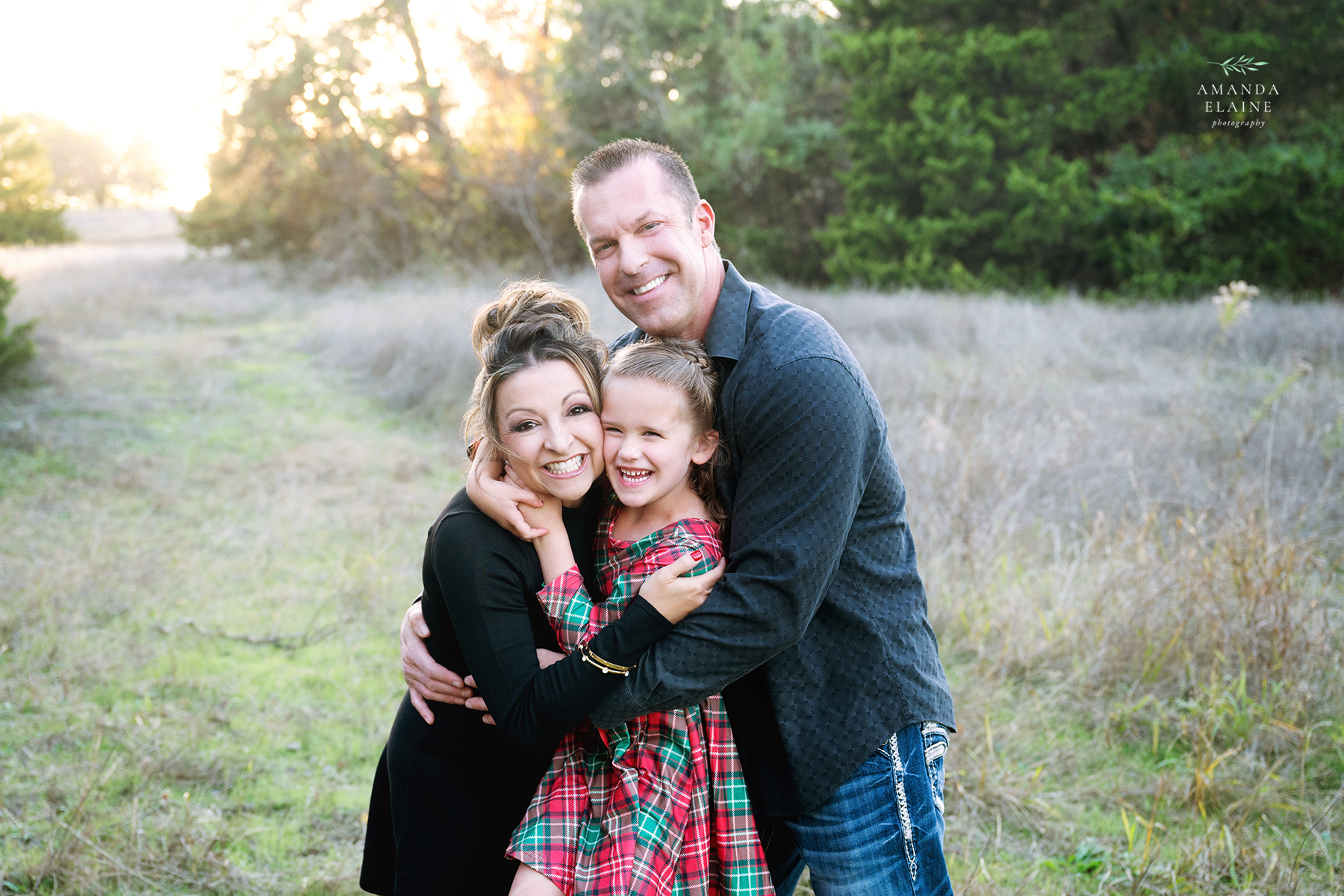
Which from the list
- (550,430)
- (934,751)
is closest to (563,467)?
(550,430)

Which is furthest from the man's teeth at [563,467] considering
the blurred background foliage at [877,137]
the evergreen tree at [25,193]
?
the evergreen tree at [25,193]

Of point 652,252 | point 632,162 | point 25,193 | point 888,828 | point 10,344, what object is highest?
point 25,193

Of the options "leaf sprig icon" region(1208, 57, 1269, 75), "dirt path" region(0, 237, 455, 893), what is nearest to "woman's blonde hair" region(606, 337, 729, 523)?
"dirt path" region(0, 237, 455, 893)

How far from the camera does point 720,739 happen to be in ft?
6.27

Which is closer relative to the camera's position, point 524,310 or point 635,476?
point 635,476

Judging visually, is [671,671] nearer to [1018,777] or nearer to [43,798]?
[1018,777]

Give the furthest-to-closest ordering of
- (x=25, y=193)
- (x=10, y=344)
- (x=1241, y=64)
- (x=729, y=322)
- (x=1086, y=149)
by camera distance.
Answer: (x=25, y=193), (x=1086, y=149), (x=10, y=344), (x=1241, y=64), (x=729, y=322)

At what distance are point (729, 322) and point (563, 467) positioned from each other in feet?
1.65

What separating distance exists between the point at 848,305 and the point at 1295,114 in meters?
7.55

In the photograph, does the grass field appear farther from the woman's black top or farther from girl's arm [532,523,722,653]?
girl's arm [532,523,722,653]

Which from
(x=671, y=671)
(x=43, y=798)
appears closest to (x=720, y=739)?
(x=671, y=671)

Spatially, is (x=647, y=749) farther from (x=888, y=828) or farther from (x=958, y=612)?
(x=958, y=612)

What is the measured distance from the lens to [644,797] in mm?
1806

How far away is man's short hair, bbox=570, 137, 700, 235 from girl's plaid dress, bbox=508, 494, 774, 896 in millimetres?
831
